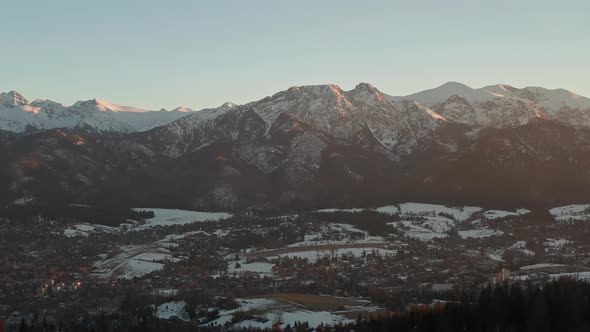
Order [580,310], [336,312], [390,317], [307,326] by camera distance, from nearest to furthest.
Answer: [580,310] → [390,317] → [307,326] → [336,312]

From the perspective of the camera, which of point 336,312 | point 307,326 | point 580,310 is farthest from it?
point 336,312

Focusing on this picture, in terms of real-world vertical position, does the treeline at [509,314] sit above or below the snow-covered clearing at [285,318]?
above

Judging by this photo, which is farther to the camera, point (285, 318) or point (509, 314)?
point (285, 318)

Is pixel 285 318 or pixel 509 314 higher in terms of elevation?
Answer: pixel 509 314

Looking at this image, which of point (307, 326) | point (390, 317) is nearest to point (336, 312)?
point (307, 326)

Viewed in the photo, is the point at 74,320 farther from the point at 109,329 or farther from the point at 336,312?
the point at 336,312

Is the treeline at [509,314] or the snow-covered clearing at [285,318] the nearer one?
the treeline at [509,314]

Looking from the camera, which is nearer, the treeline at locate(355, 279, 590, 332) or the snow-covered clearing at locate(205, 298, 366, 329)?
the treeline at locate(355, 279, 590, 332)

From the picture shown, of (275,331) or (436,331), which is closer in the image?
(436,331)

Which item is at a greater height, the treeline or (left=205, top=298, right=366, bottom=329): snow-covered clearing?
the treeline

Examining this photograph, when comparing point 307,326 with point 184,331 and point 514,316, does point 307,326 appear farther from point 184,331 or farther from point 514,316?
point 514,316

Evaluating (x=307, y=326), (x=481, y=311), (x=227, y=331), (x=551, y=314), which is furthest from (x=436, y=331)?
(x=227, y=331)
